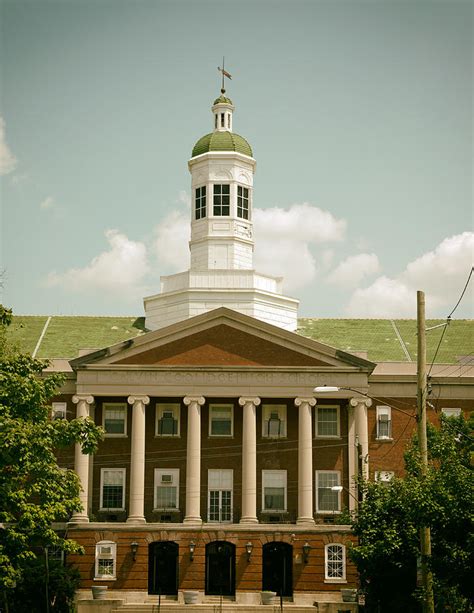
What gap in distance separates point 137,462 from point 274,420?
8543 mm

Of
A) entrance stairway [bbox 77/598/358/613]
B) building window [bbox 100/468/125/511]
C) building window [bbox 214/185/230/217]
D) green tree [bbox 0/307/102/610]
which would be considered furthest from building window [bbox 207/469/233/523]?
green tree [bbox 0/307/102/610]

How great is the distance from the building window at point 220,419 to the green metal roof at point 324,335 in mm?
9229

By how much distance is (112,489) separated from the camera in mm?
70062

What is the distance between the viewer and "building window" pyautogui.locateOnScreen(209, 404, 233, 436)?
232ft

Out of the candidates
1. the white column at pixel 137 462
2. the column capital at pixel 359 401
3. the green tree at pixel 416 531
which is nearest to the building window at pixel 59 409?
the white column at pixel 137 462

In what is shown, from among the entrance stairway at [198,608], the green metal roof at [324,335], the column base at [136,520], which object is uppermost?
the green metal roof at [324,335]

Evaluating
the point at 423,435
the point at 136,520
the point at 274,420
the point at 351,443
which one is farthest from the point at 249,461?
the point at 423,435

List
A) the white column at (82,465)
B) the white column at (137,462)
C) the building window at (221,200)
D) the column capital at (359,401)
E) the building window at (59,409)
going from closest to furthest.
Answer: the white column at (82,465)
the white column at (137,462)
the column capital at (359,401)
the building window at (59,409)
the building window at (221,200)

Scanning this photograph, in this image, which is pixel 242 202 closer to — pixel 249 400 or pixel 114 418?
pixel 249 400

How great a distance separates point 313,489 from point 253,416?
5.76m

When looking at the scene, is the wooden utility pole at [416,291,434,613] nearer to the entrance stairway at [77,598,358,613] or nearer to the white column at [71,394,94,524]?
the entrance stairway at [77,598,358,613]

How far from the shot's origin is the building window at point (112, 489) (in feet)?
229

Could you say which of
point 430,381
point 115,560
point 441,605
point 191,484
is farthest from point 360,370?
point 441,605

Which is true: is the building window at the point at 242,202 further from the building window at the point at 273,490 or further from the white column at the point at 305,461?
the building window at the point at 273,490
